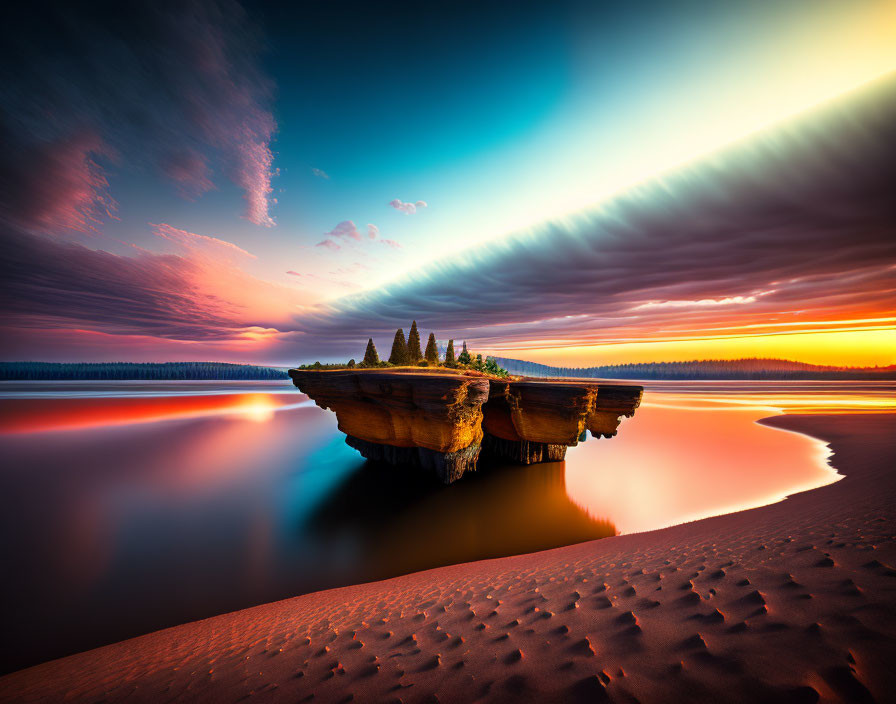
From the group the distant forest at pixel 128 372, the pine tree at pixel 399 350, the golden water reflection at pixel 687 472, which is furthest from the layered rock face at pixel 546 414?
the distant forest at pixel 128 372

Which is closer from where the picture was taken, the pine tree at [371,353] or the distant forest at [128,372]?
the pine tree at [371,353]

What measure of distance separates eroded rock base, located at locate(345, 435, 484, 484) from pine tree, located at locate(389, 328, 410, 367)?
7956 mm

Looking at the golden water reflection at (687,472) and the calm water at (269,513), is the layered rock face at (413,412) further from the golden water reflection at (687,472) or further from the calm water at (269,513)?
the golden water reflection at (687,472)

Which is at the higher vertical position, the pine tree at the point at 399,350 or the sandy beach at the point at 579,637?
the pine tree at the point at 399,350

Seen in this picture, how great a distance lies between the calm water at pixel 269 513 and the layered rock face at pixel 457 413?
1.22 metres

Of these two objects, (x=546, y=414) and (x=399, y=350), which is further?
(x=399, y=350)

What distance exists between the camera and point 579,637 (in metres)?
2.72

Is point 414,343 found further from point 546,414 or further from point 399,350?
point 546,414

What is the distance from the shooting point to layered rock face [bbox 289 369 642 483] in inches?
403

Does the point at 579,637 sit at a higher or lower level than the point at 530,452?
higher

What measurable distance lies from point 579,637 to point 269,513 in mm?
10628

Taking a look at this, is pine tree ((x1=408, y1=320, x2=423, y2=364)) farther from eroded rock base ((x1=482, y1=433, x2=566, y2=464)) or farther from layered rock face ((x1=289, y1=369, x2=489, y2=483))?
eroded rock base ((x1=482, y1=433, x2=566, y2=464))

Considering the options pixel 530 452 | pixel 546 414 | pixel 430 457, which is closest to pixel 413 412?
pixel 430 457

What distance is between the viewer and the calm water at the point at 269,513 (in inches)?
234
